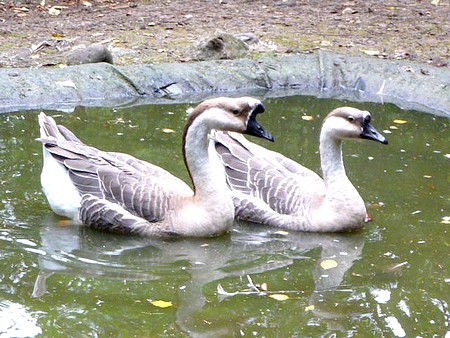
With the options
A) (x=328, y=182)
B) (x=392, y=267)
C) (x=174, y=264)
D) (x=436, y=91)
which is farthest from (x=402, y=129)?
(x=174, y=264)

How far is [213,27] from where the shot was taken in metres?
14.0

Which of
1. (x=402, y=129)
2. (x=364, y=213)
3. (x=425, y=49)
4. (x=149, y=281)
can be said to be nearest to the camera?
(x=149, y=281)

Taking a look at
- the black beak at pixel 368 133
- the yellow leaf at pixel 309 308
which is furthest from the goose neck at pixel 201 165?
the yellow leaf at pixel 309 308

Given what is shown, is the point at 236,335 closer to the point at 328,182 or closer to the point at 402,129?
the point at 328,182

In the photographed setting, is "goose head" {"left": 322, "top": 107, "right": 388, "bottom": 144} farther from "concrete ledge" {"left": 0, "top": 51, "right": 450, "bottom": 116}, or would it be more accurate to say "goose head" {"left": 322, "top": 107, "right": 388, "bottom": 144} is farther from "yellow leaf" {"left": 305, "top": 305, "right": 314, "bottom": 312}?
"concrete ledge" {"left": 0, "top": 51, "right": 450, "bottom": 116}

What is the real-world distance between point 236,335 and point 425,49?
835 centimetres

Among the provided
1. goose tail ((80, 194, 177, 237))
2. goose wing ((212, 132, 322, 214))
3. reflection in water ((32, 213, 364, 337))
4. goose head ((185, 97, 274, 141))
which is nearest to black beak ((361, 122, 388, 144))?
goose wing ((212, 132, 322, 214))

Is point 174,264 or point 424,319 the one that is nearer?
point 424,319

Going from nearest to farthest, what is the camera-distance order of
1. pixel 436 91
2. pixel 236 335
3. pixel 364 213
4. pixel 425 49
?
pixel 236 335 → pixel 364 213 → pixel 436 91 → pixel 425 49

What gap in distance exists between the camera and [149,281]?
638cm

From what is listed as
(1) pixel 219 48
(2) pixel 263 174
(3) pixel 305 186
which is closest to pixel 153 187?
(2) pixel 263 174

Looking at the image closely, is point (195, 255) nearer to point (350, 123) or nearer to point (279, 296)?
point (279, 296)

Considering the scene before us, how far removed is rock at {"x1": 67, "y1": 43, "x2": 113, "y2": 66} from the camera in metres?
11.4

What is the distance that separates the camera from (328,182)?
7.61 meters
